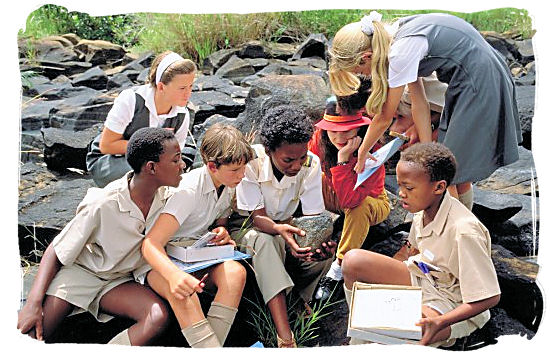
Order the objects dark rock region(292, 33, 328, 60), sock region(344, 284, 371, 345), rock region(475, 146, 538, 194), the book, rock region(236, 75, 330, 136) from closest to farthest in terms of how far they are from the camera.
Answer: the book, sock region(344, 284, 371, 345), rock region(475, 146, 538, 194), rock region(236, 75, 330, 136), dark rock region(292, 33, 328, 60)

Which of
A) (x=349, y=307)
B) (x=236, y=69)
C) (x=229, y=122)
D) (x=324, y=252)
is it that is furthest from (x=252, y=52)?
(x=349, y=307)

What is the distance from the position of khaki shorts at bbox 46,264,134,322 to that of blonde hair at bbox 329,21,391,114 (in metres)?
0.87

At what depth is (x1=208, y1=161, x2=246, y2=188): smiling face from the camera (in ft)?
8.80

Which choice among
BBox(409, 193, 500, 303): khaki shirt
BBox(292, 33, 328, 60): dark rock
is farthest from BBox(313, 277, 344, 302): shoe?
BBox(292, 33, 328, 60): dark rock

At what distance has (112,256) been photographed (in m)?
2.63

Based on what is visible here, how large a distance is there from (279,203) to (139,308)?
0.52m

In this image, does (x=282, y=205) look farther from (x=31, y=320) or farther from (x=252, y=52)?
(x=31, y=320)

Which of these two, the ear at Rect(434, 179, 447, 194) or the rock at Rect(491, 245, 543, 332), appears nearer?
the ear at Rect(434, 179, 447, 194)

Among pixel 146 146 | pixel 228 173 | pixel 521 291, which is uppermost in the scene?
pixel 146 146

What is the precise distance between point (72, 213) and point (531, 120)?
4.51 ft

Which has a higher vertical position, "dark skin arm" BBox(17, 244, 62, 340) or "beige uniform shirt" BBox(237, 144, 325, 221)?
"beige uniform shirt" BBox(237, 144, 325, 221)

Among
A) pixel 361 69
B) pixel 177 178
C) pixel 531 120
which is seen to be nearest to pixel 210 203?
pixel 177 178

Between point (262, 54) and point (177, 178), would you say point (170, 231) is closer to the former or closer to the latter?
point (177, 178)

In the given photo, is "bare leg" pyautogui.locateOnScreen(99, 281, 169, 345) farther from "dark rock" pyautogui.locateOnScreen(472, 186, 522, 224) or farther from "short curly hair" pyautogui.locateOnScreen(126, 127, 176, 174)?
"dark rock" pyautogui.locateOnScreen(472, 186, 522, 224)
